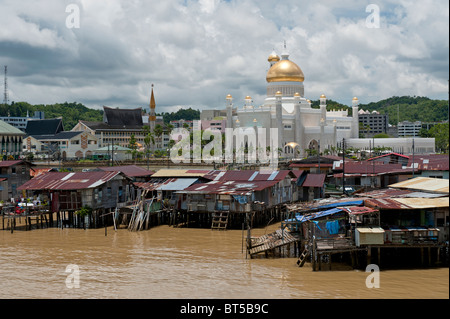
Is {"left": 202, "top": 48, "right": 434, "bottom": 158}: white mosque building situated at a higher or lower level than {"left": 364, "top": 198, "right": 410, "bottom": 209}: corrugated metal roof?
higher

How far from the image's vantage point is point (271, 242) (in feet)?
88.9

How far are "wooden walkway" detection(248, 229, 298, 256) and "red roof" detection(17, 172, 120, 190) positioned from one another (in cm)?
1433

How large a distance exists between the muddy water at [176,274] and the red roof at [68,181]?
19.0 feet

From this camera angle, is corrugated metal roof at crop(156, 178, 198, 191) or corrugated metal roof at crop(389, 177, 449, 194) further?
corrugated metal roof at crop(156, 178, 198, 191)

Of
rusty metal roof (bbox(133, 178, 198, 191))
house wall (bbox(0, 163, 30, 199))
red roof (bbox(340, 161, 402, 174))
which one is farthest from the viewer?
house wall (bbox(0, 163, 30, 199))

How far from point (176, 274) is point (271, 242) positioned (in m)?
5.39

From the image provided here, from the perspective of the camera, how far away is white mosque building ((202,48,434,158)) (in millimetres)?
85825

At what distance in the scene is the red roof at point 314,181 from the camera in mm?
43438

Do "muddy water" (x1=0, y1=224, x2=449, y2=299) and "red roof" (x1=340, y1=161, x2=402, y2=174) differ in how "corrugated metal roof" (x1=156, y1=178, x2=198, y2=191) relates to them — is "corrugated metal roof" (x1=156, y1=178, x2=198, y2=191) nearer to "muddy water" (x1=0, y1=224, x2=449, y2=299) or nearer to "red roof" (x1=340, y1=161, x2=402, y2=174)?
"muddy water" (x1=0, y1=224, x2=449, y2=299)

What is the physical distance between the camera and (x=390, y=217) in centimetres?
2581

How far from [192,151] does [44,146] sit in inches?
1253

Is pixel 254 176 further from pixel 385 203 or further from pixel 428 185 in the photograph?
pixel 385 203

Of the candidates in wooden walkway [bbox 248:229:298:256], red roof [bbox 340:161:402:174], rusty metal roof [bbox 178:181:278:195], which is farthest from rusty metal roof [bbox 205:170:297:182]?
wooden walkway [bbox 248:229:298:256]

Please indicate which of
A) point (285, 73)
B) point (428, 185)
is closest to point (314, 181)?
point (428, 185)
